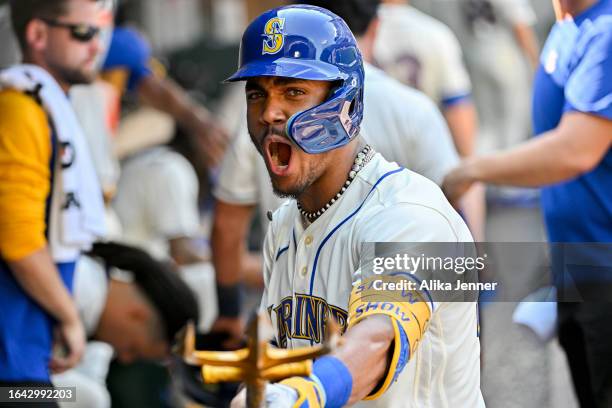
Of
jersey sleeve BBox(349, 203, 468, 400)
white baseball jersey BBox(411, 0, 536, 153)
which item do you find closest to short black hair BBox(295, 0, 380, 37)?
jersey sleeve BBox(349, 203, 468, 400)

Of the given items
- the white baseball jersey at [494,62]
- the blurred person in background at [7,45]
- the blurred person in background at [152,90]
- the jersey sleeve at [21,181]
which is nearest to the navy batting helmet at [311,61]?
the jersey sleeve at [21,181]

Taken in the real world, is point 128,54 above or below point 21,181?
above

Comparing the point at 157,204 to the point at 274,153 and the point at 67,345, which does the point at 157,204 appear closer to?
the point at 67,345

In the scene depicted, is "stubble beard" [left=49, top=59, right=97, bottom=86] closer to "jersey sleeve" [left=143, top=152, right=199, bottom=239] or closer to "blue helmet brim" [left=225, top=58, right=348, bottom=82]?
"blue helmet brim" [left=225, top=58, right=348, bottom=82]

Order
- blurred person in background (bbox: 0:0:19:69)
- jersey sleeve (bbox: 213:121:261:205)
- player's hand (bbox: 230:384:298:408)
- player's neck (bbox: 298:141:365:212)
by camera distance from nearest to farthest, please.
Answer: player's hand (bbox: 230:384:298:408), player's neck (bbox: 298:141:365:212), blurred person in background (bbox: 0:0:19:69), jersey sleeve (bbox: 213:121:261:205)

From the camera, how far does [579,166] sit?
4.52 m

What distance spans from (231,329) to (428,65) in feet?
6.91

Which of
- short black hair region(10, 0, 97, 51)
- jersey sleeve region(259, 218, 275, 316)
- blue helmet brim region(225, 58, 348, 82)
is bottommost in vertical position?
jersey sleeve region(259, 218, 275, 316)

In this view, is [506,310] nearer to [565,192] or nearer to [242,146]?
[565,192]

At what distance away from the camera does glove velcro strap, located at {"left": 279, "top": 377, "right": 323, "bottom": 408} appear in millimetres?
2650

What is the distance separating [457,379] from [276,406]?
0.78 m

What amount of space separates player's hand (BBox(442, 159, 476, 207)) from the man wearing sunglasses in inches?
51.8

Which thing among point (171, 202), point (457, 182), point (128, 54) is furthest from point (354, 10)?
point (171, 202)

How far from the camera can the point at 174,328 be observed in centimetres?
606
